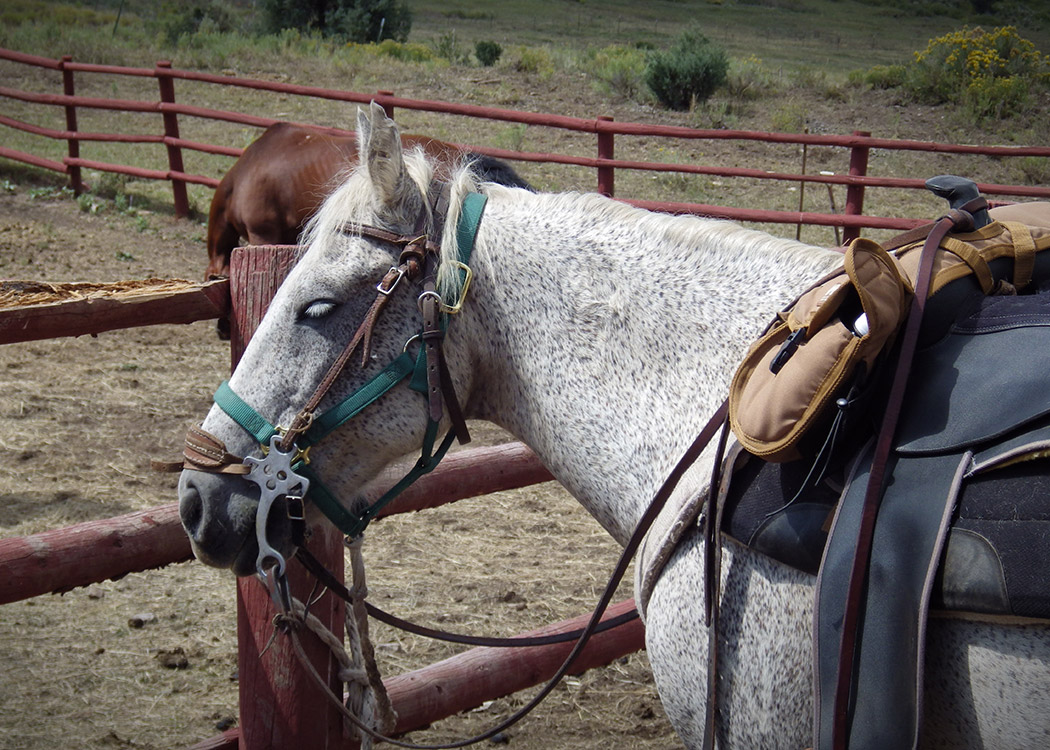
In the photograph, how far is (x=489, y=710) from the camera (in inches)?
120

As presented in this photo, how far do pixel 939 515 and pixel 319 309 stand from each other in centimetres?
112

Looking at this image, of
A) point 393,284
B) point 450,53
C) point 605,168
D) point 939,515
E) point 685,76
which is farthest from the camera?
point 450,53

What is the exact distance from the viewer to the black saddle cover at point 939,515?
1.26 metres

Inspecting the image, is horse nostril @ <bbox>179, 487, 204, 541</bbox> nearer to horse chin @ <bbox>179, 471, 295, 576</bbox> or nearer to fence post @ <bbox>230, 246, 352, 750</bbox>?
horse chin @ <bbox>179, 471, 295, 576</bbox>

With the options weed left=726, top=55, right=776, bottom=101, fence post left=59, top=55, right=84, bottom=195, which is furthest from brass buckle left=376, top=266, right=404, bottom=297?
weed left=726, top=55, right=776, bottom=101

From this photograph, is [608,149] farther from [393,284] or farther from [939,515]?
[939,515]

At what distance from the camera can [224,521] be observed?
5.68 feet

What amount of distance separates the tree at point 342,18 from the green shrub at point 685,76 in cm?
1053

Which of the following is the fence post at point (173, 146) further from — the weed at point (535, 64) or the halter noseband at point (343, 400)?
the weed at point (535, 64)

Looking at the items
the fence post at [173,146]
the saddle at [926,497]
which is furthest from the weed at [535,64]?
the saddle at [926,497]

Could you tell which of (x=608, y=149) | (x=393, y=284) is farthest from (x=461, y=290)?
(x=608, y=149)

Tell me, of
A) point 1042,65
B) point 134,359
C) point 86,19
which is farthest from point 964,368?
point 86,19

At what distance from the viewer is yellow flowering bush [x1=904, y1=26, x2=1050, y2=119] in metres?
14.4

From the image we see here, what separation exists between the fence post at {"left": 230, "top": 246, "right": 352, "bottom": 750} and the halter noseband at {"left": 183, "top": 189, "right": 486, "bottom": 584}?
43cm
